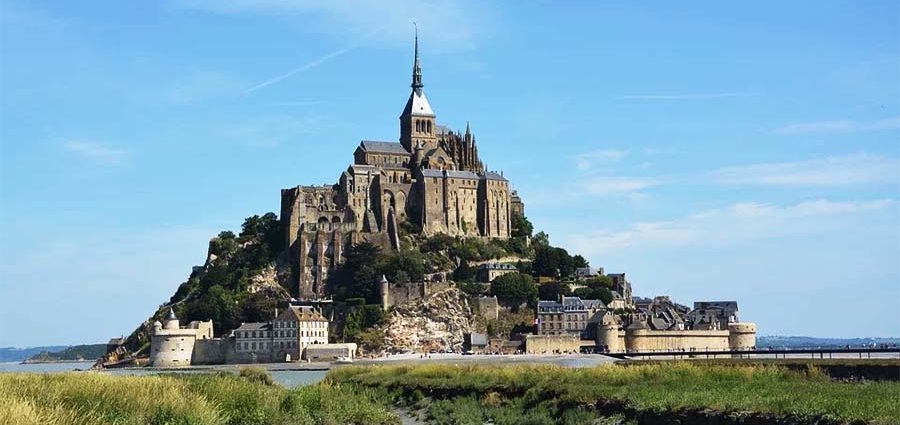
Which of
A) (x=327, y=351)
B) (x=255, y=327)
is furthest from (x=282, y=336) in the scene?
(x=327, y=351)

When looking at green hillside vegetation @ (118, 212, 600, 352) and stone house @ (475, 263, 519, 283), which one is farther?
stone house @ (475, 263, 519, 283)

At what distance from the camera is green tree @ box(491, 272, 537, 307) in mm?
103875

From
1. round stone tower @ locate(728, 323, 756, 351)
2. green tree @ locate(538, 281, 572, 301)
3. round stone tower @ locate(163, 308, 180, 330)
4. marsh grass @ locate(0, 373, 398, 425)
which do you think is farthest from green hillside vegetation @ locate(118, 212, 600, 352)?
marsh grass @ locate(0, 373, 398, 425)

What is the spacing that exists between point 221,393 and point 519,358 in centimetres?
5753

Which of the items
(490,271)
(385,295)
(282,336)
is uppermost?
(490,271)

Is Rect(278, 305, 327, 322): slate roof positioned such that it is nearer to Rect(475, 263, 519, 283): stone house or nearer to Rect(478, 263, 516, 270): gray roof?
Rect(475, 263, 519, 283): stone house

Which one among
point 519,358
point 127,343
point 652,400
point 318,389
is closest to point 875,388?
point 652,400

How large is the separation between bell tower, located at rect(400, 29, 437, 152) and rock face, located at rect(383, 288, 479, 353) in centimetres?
2637

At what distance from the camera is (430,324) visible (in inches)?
3932

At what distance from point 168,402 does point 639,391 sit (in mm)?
13363

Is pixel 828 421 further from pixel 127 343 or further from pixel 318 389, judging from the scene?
pixel 127 343

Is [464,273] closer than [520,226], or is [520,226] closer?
[464,273]

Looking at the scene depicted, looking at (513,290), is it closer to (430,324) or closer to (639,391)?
(430,324)

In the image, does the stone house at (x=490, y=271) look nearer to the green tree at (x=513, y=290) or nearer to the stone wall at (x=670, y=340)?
the green tree at (x=513, y=290)
